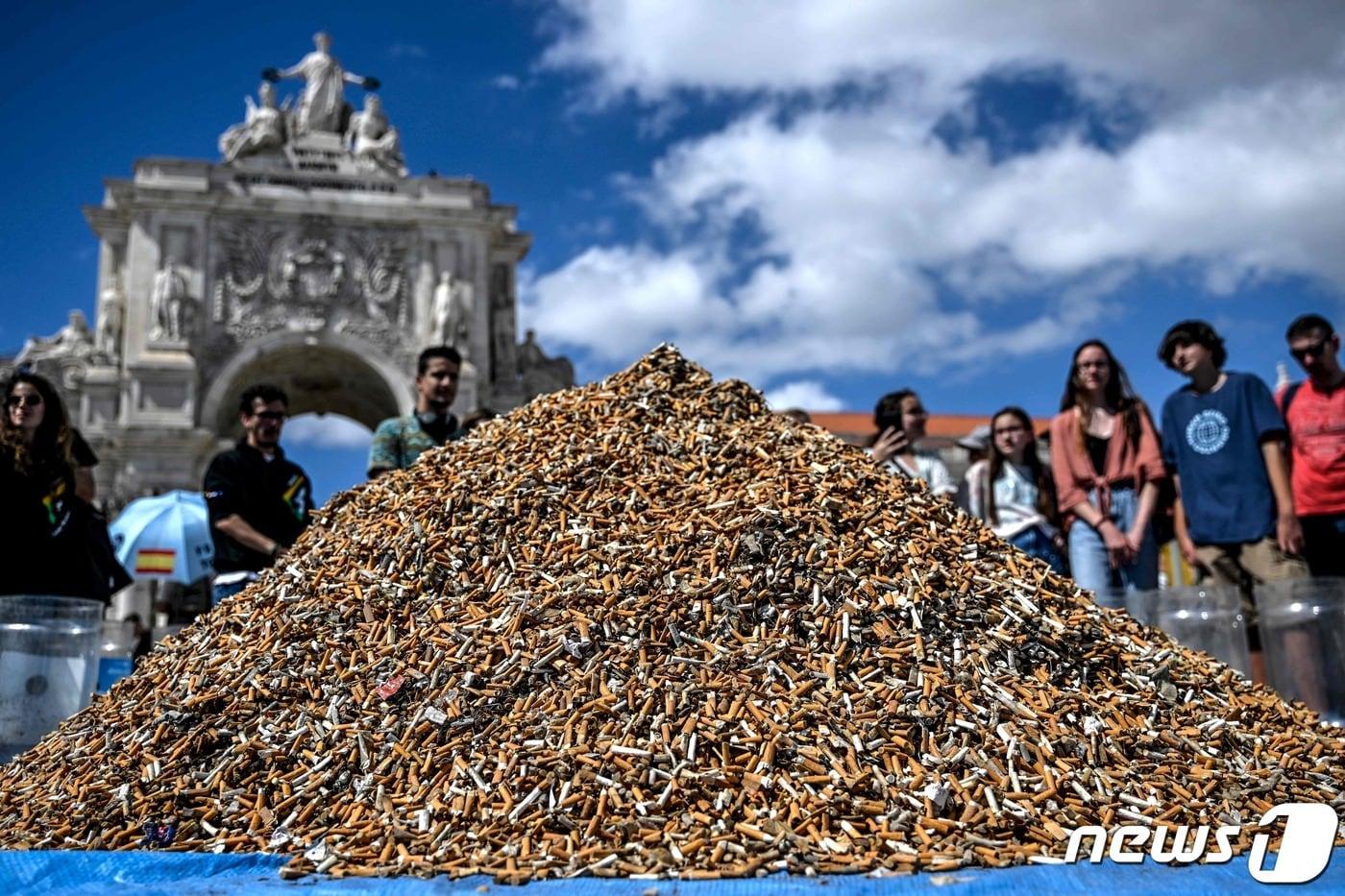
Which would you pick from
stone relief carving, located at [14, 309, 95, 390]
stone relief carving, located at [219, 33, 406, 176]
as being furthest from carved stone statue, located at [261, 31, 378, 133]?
stone relief carving, located at [14, 309, 95, 390]

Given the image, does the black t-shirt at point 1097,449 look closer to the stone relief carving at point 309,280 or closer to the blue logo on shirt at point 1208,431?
the blue logo on shirt at point 1208,431

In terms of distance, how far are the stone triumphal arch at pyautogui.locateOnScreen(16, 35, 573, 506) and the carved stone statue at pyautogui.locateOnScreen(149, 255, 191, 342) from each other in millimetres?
27

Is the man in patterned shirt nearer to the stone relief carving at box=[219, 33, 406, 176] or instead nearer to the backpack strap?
the backpack strap

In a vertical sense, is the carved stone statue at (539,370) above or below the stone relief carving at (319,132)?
below

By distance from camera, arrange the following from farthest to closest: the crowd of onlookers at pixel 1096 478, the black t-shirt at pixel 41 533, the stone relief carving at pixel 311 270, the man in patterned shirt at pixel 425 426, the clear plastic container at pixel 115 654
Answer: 1. the stone relief carving at pixel 311 270
2. the clear plastic container at pixel 115 654
3. the man in patterned shirt at pixel 425 426
4. the crowd of onlookers at pixel 1096 478
5. the black t-shirt at pixel 41 533

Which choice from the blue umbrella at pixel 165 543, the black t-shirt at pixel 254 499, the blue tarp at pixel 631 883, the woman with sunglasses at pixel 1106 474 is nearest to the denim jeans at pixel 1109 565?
the woman with sunglasses at pixel 1106 474

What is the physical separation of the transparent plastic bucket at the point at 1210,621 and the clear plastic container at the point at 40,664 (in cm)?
434

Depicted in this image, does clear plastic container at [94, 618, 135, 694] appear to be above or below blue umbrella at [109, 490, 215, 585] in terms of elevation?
below

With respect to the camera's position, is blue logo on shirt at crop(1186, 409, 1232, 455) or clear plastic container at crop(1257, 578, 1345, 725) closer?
clear plastic container at crop(1257, 578, 1345, 725)

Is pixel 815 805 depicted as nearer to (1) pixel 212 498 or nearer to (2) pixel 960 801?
(2) pixel 960 801

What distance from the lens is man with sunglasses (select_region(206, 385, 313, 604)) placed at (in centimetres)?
462

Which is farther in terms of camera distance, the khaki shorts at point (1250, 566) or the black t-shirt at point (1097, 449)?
the black t-shirt at point (1097, 449)

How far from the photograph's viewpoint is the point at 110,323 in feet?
69.5

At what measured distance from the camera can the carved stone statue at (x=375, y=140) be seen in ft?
74.9
